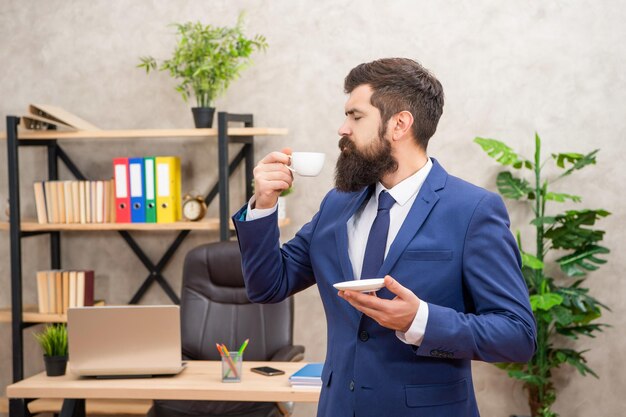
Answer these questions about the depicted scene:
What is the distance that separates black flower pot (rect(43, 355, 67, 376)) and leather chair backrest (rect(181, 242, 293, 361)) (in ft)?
2.17

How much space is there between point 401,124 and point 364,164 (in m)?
0.12

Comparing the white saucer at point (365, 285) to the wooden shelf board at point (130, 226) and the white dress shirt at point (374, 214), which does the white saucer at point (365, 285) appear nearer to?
the white dress shirt at point (374, 214)

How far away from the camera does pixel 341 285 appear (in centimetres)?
144

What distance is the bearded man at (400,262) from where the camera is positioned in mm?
1487

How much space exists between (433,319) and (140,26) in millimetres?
3211

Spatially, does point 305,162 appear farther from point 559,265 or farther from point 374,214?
point 559,265

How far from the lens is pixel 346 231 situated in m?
1.69

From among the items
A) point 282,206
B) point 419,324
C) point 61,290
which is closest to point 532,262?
point 282,206

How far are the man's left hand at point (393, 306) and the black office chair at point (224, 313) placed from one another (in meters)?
1.82

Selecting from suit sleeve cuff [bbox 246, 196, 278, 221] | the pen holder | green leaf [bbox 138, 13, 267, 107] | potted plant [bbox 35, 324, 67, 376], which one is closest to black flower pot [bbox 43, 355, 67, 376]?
potted plant [bbox 35, 324, 67, 376]

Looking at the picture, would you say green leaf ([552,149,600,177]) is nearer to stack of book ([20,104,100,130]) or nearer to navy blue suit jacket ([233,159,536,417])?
navy blue suit jacket ([233,159,536,417])

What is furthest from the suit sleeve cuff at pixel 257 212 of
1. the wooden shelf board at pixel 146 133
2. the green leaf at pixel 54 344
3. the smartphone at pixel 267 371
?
the wooden shelf board at pixel 146 133

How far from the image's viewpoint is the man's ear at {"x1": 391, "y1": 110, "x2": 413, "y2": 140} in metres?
1.69

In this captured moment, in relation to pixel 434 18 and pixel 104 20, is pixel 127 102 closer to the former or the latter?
pixel 104 20
